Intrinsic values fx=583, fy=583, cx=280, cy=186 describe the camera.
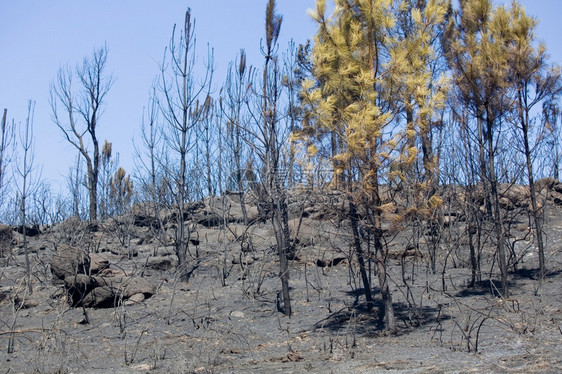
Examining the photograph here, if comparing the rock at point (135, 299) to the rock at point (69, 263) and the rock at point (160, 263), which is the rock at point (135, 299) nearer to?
the rock at point (69, 263)

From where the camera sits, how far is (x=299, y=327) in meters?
10.1

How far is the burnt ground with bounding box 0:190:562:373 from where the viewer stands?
7660 millimetres

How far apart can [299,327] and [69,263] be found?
5063 millimetres

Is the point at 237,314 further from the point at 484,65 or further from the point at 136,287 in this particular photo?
the point at 484,65

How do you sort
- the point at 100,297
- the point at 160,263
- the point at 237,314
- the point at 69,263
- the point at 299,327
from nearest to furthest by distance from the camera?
the point at 299,327 < the point at 237,314 < the point at 69,263 < the point at 100,297 < the point at 160,263

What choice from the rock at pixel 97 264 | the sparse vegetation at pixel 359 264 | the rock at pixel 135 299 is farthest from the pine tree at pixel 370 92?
the rock at pixel 97 264

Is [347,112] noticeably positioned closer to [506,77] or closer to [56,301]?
[506,77]

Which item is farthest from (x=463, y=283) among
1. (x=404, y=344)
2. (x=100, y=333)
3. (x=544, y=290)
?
(x=100, y=333)

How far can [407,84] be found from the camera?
8914 mm

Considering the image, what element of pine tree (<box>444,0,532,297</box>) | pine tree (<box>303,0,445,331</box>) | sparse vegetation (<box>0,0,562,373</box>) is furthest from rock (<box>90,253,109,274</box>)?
pine tree (<box>444,0,532,297</box>)

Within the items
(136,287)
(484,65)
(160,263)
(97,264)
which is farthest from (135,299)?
(484,65)

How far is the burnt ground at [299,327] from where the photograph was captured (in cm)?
766

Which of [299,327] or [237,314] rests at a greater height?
[237,314]

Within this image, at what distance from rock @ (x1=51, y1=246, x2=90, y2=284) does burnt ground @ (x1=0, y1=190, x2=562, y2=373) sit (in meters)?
0.45
